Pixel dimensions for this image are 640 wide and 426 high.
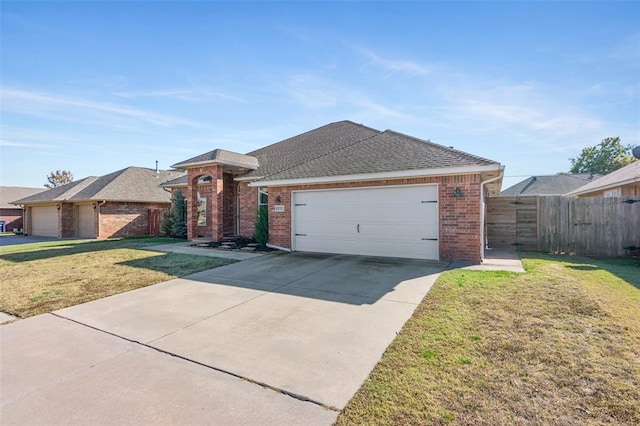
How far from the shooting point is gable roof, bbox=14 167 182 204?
1888 cm

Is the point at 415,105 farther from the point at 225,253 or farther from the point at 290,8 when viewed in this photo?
the point at 225,253

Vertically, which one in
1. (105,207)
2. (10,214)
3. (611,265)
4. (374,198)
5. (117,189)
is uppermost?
(117,189)

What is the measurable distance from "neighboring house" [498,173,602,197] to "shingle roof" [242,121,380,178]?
53.9ft

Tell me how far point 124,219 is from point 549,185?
110 ft

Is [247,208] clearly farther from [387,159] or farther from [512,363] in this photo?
[512,363]

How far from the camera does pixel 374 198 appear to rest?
9695mm

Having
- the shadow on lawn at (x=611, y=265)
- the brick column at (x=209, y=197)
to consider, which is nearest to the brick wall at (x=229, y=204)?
the brick column at (x=209, y=197)

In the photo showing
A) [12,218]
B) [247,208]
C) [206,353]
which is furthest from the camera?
[12,218]

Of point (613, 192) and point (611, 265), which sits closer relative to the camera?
point (611, 265)

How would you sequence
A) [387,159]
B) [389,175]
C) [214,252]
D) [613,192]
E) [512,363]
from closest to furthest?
[512,363] < [389,175] < [387,159] < [214,252] < [613,192]

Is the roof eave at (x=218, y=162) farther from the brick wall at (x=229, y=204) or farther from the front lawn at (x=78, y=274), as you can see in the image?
the front lawn at (x=78, y=274)

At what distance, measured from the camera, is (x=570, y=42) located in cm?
855

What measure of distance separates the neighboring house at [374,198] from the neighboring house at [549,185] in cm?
1957

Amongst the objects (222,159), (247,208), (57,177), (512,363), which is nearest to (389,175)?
(512,363)
